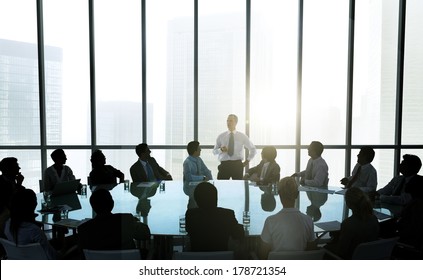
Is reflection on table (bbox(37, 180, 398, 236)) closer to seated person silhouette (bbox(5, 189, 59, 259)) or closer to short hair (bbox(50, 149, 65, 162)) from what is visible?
seated person silhouette (bbox(5, 189, 59, 259))

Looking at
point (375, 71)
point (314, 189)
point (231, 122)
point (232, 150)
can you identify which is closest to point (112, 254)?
point (314, 189)

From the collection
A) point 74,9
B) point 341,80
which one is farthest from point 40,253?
point 341,80

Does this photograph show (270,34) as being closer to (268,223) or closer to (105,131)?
Answer: (105,131)

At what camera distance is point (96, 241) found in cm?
209

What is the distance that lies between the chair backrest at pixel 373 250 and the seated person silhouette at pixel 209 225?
72cm

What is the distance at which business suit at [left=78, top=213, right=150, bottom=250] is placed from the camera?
2.09 meters

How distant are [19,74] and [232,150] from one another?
13.0 ft

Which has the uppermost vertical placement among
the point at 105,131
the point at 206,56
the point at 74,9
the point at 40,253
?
the point at 74,9

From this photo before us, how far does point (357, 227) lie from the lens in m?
2.18

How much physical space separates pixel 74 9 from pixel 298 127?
4.47 m

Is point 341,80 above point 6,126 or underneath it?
above

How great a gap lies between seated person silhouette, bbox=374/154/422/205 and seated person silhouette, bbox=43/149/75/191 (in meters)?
3.42

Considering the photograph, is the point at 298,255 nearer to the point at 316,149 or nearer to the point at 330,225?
the point at 330,225

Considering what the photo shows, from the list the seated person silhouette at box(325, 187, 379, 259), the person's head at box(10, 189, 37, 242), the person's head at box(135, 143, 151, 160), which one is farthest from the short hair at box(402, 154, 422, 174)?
the person's head at box(10, 189, 37, 242)
